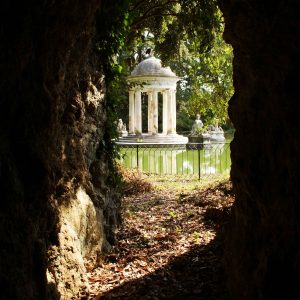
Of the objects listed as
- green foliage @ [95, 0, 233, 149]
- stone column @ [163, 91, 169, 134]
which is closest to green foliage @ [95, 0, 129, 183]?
green foliage @ [95, 0, 233, 149]

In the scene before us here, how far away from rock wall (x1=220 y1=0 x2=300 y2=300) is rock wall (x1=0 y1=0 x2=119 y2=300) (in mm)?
1549

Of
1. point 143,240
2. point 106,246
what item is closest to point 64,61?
point 106,246

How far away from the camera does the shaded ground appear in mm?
4586

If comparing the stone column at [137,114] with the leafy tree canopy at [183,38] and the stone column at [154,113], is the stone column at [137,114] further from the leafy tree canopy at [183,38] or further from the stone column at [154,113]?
the leafy tree canopy at [183,38]

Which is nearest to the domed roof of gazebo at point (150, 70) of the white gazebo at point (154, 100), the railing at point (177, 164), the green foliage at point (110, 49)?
the white gazebo at point (154, 100)

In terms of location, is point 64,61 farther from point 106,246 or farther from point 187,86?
point 187,86

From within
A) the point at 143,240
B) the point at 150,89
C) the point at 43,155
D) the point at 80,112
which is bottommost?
the point at 143,240

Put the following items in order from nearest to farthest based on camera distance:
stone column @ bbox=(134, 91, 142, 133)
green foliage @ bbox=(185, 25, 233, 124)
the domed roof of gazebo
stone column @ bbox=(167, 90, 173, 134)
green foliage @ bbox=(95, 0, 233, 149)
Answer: green foliage @ bbox=(95, 0, 233, 149) → green foliage @ bbox=(185, 25, 233, 124) → the domed roof of gazebo → stone column @ bbox=(134, 91, 142, 133) → stone column @ bbox=(167, 90, 173, 134)

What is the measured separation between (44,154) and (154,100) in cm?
2479

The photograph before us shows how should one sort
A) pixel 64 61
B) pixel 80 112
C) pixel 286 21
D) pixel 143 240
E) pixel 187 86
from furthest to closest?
pixel 187 86
pixel 143 240
pixel 80 112
pixel 64 61
pixel 286 21

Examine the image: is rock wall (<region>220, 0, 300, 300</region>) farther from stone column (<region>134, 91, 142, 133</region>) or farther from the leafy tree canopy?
stone column (<region>134, 91, 142, 133</region>)

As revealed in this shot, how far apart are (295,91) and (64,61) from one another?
217 centimetres

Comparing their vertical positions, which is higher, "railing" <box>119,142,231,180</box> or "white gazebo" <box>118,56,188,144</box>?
"white gazebo" <box>118,56,188,144</box>

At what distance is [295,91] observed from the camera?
2846 mm
